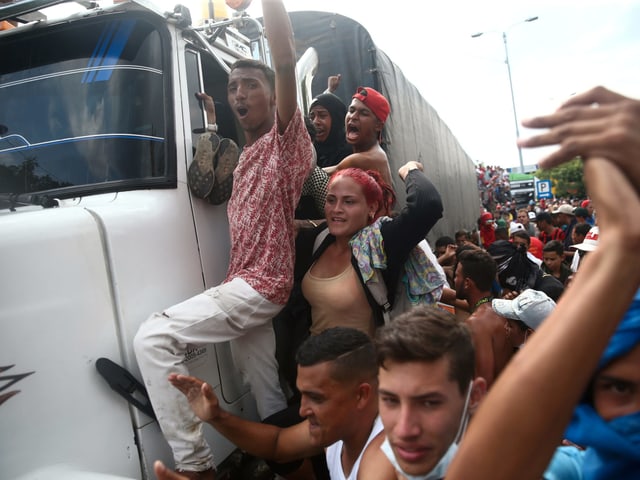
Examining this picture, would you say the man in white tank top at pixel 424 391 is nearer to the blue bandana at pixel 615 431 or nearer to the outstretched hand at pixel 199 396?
the blue bandana at pixel 615 431

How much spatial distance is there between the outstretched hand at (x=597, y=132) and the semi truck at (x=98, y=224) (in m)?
1.53

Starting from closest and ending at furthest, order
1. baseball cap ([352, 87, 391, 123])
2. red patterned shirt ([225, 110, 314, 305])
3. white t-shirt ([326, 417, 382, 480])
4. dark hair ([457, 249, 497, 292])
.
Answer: white t-shirt ([326, 417, 382, 480]) < red patterned shirt ([225, 110, 314, 305]) < dark hair ([457, 249, 497, 292]) < baseball cap ([352, 87, 391, 123])

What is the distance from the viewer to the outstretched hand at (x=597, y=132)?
2.43 feet

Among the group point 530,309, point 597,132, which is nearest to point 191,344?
point 597,132

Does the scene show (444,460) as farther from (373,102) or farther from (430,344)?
(373,102)

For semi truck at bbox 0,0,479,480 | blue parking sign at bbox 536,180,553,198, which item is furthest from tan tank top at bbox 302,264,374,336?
blue parking sign at bbox 536,180,553,198

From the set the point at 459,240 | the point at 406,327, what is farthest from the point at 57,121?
the point at 459,240

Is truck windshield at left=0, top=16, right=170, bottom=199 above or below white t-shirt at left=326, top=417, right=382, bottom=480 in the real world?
above

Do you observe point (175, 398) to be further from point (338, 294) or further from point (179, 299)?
point (338, 294)

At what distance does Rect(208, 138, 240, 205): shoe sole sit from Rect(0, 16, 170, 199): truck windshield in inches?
9.5

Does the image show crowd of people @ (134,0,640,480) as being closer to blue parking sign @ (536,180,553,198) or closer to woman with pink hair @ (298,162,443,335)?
woman with pink hair @ (298,162,443,335)

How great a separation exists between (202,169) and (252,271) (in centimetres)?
54

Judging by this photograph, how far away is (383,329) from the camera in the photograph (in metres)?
1.47

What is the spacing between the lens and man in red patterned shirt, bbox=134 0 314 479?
6.03ft
